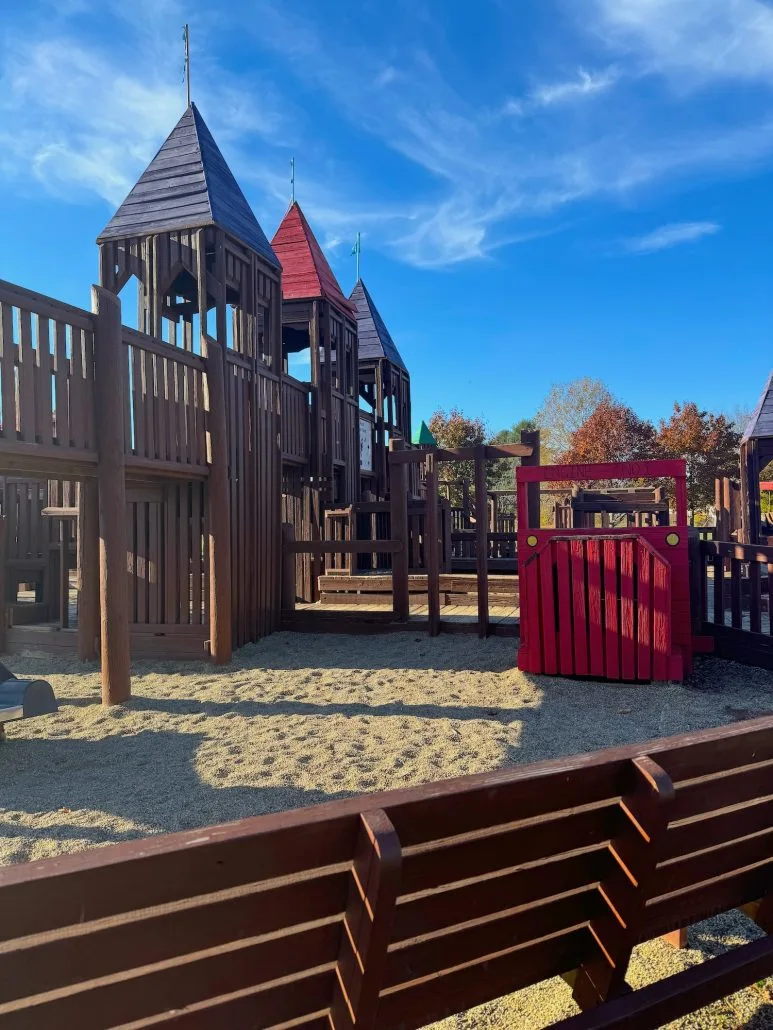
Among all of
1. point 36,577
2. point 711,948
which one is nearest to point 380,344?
point 36,577

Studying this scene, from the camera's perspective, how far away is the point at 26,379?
577 cm

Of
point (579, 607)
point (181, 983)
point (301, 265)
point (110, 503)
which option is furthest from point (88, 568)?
point (301, 265)

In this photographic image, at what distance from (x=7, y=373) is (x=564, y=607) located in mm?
5507

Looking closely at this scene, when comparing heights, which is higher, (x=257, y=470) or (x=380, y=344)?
(x=380, y=344)

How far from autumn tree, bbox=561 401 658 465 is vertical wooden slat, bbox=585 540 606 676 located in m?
27.3

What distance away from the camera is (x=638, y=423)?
109ft

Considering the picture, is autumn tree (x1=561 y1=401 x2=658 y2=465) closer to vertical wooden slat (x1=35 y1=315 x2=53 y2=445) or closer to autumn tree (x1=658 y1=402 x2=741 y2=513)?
autumn tree (x1=658 y1=402 x2=741 y2=513)

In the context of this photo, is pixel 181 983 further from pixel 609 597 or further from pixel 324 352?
pixel 324 352

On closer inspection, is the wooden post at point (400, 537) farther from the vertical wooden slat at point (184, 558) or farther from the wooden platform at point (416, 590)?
the vertical wooden slat at point (184, 558)

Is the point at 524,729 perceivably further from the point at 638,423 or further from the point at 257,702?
the point at 638,423

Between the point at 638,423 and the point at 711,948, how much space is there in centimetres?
3304

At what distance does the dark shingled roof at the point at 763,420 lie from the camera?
13.1 metres

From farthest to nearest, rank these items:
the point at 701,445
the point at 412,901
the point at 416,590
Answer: the point at 701,445 < the point at 416,590 < the point at 412,901

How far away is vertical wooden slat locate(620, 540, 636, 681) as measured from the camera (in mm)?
6594
